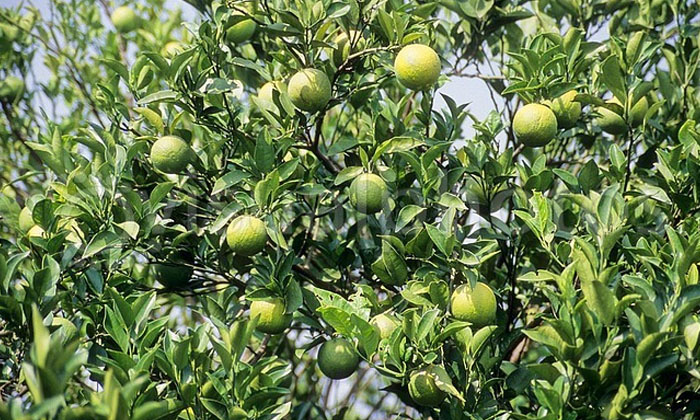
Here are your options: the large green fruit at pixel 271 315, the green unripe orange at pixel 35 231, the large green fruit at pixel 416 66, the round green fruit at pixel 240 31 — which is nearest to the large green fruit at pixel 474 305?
the large green fruit at pixel 271 315

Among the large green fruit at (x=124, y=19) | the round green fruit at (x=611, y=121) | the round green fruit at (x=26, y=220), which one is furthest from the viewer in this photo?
the large green fruit at (x=124, y=19)

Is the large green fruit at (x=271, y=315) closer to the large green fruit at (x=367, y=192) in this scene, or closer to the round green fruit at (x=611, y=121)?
the large green fruit at (x=367, y=192)

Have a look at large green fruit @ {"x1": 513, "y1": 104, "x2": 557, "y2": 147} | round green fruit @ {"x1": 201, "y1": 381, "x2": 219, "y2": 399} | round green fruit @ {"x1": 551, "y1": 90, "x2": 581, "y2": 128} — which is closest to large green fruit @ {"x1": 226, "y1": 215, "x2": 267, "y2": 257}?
round green fruit @ {"x1": 201, "y1": 381, "x2": 219, "y2": 399}

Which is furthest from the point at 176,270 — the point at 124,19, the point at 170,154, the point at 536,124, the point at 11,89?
the point at 124,19

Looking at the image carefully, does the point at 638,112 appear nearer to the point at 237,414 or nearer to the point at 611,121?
the point at 611,121

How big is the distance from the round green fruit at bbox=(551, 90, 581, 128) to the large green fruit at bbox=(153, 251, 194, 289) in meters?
1.14

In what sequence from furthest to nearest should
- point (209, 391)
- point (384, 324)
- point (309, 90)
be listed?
1. point (309, 90)
2. point (384, 324)
3. point (209, 391)

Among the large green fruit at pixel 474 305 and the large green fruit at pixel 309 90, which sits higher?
the large green fruit at pixel 309 90

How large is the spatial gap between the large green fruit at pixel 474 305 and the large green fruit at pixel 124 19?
95.0 inches

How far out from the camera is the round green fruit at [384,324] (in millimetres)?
1909

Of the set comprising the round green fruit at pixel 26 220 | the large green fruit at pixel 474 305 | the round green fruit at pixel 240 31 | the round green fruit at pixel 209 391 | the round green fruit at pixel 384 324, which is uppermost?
the round green fruit at pixel 240 31

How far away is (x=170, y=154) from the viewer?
214 cm

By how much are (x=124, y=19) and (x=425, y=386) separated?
8.41ft

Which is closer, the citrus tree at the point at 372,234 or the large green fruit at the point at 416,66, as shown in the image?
the citrus tree at the point at 372,234
